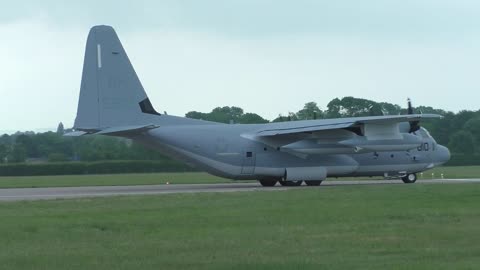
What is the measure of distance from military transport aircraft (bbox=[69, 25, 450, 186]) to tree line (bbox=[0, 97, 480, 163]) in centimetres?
5527

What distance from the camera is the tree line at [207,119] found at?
349 ft

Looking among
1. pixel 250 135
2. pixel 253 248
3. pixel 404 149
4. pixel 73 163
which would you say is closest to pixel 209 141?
pixel 250 135

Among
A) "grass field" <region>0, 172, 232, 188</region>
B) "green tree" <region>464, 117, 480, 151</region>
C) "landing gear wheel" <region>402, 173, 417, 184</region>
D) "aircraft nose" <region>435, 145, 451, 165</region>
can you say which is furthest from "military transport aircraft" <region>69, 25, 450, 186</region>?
"green tree" <region>464, 117, 480, 151</region>

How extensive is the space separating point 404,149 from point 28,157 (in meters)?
83.8

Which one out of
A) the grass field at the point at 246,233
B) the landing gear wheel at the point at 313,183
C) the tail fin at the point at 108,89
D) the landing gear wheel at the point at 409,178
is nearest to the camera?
the grass field at the point at 246,233

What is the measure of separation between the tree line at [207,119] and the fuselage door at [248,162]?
55445 millimetres

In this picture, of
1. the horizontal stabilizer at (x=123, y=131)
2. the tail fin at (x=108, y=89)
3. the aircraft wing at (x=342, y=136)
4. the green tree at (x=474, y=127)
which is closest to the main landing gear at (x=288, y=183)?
the aircraft wing at (x=342, y=136)

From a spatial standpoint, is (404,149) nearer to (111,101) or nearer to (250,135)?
(250,135)

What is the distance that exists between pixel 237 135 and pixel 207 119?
71.0 metres

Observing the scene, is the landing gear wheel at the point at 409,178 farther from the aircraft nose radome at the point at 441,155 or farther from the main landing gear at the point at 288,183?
the main landing gear at the point at 288,183

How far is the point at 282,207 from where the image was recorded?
1089 inches

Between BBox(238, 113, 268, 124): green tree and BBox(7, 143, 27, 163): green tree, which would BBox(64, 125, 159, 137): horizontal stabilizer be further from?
BBox(7, 143, 27, 163): green tree

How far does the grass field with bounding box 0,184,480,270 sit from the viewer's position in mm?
15688

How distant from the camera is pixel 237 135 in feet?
148
